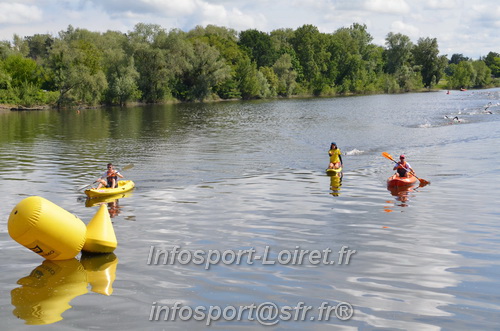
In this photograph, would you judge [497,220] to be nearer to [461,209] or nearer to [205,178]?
[461,209]

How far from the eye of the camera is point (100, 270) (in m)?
11.0

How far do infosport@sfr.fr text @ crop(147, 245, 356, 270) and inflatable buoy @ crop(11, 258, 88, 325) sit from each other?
5.40 ft

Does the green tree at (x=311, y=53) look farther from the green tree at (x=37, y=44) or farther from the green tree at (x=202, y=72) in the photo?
the green tree at (x=37, y=44)

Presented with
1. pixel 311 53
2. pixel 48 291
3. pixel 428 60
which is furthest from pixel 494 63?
pixel 48 291

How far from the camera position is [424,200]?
695 inches

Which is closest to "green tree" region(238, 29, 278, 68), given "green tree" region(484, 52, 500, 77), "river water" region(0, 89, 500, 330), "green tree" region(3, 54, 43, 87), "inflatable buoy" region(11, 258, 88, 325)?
"green tree" region(3, 54, 43, 87)

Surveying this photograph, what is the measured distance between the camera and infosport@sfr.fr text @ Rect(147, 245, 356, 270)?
11.3 m

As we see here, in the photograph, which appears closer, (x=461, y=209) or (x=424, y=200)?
(x=461, y=209)

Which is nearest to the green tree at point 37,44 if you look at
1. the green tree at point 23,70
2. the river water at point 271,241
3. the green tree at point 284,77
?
the green tree at point 23,70

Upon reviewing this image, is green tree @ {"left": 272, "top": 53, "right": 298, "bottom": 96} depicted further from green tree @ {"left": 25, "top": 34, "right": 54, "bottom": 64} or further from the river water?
the river water

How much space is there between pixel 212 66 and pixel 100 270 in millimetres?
84261

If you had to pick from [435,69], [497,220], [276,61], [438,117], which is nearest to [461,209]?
[497,220]

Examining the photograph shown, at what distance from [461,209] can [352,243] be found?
17.6 ft

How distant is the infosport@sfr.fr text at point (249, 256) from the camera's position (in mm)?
11258
